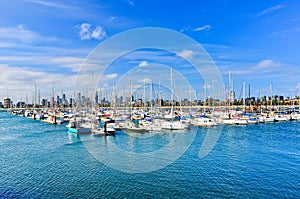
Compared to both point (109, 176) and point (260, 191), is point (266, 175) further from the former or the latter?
point (109, 176)

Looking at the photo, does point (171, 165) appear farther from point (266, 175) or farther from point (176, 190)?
point (266, 175)

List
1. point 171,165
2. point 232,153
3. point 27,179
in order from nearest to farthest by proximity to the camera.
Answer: point 27,179
point 171,165
point 232,153

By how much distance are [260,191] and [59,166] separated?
13450 millimetres

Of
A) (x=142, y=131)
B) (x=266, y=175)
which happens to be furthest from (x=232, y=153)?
(x=142, y=131)

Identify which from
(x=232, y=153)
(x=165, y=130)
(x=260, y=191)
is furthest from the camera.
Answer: (x=165, y=130)

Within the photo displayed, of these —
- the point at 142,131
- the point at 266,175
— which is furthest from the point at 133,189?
the point at 142,131

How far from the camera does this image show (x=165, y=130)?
36.1 m

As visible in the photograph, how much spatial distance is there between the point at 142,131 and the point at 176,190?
2064 cm

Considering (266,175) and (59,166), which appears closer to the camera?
(266,175)

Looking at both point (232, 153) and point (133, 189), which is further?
point (232, 153)

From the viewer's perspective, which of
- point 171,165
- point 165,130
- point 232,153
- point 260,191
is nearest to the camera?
point 260,191

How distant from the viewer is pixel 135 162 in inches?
707

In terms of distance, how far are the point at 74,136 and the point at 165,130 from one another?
510 inches

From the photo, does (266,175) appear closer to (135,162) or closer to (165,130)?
(135,162)
